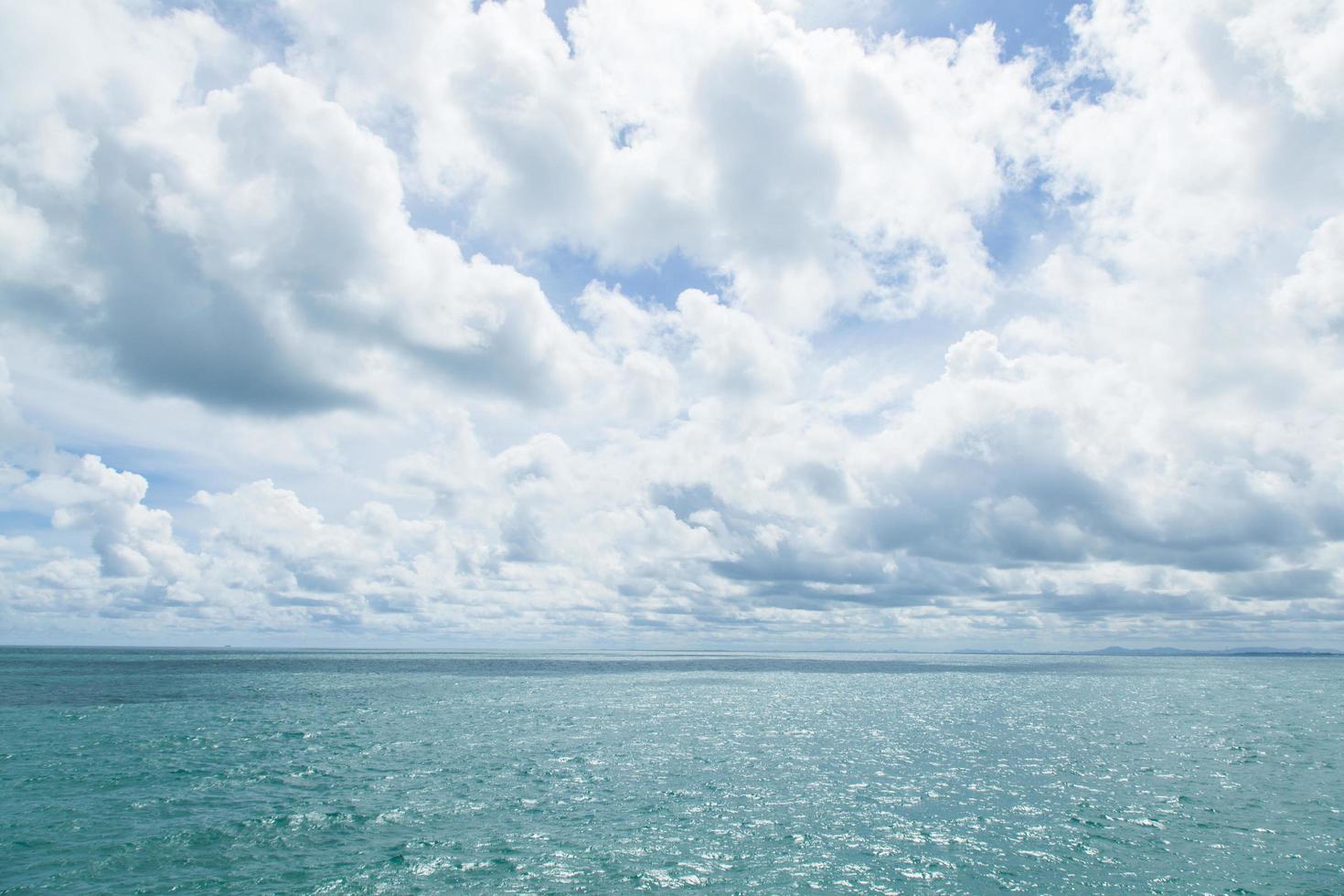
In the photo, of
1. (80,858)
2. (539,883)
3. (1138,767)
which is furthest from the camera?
(1138,767)

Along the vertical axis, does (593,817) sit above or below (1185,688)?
above

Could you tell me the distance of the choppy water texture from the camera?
2811 centimetres

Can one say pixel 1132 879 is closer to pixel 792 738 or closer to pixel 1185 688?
pixel 792 738

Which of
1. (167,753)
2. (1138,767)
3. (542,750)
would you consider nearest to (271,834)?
(542,750)

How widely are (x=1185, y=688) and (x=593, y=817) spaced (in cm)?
13585

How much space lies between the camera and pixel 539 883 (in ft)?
87.9

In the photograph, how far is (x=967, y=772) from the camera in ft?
157

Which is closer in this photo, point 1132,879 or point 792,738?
point 1132,879

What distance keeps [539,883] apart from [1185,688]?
14348 centimetres

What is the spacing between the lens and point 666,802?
3928cm

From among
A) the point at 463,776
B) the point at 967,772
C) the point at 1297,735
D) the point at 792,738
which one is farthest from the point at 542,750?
the point at 1297,735

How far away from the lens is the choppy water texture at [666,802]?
92.2 ft

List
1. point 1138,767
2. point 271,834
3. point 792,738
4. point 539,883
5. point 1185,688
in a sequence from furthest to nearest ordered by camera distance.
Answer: point 1185,688
point 792,738
point 1138,767
point 271,834
point 539,883

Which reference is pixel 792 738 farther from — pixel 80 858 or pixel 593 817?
pixel 80 858
